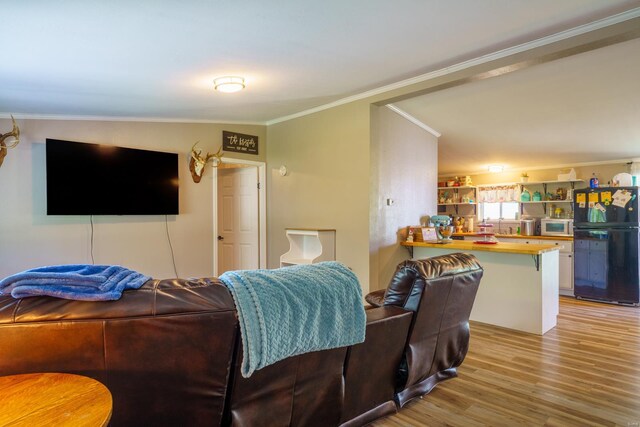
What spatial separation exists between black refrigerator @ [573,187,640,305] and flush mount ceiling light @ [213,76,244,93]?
16.4 feet

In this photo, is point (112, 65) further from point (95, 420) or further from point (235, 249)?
point (235, 249)

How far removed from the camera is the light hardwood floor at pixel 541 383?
2.14 metres

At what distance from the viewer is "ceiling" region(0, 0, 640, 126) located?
2178mm

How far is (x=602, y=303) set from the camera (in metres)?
5.00

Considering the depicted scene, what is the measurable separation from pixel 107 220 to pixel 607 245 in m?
6.48

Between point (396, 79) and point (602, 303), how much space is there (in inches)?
170

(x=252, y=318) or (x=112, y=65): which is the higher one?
(x=112, y=65)

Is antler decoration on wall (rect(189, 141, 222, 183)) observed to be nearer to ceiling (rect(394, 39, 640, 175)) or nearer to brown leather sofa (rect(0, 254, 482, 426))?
ceiling (rect(394, 39, 640, 175))

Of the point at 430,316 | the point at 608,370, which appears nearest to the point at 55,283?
the point at 430,316

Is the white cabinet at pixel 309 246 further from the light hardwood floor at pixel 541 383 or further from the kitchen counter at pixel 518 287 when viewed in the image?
the light hardwood floor at pixel 541 383

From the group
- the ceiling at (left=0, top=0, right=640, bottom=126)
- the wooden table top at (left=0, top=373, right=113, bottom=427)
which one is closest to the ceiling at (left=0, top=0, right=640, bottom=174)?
the ceiling at (left=0, top=0, right=640, bottom=126)

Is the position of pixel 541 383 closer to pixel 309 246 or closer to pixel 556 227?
pixel 309 246

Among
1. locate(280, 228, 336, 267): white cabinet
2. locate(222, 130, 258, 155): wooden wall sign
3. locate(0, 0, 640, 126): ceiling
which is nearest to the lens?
locate(0, 0, 640, 126): ceiling

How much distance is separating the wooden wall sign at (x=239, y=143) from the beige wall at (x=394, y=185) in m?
1.86
